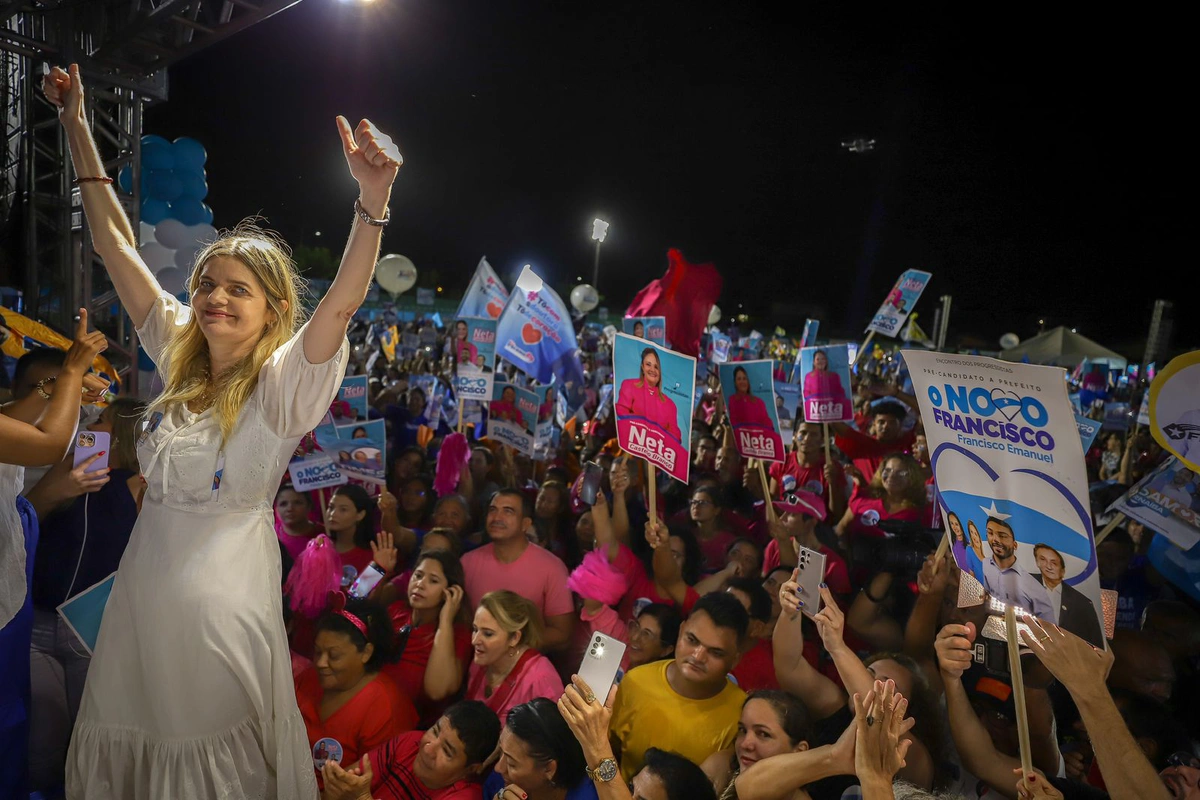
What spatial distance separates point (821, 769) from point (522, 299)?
14.5ft

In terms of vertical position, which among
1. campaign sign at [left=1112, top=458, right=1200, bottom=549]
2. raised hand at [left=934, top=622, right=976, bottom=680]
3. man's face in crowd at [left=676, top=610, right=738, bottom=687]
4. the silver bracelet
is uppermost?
the silver bracelet

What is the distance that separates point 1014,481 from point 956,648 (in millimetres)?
621

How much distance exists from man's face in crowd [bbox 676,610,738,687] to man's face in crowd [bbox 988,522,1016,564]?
1.02m

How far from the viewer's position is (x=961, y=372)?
2.07 meters

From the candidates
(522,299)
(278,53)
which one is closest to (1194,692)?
(522,299)

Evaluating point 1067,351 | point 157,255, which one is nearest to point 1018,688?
point 157,255

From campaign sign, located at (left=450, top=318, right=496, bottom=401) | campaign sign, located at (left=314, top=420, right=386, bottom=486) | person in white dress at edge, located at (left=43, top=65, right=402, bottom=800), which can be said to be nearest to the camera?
person in white dress at edge, located at (left=43, top=65, right=402, bottom=800)

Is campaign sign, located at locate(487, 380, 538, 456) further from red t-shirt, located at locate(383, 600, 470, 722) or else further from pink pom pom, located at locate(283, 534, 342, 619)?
red t-shirt, located at locate(383, 600, 470, 722)

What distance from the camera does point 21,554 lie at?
209 centimetres

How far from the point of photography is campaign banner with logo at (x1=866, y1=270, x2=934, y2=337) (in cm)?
871

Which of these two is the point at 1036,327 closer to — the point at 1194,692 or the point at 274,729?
the point at 1194,692

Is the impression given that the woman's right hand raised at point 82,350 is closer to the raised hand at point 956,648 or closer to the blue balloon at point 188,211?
the raised hand at point 956,648

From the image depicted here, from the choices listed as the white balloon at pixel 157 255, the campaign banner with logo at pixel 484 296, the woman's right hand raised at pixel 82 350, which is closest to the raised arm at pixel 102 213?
the woman's right hand raised at pixel 82 350

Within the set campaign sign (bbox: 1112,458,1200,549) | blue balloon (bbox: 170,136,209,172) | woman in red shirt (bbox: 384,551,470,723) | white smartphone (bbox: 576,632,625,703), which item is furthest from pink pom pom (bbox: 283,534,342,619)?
blue balloon (bbox: 170,136,209,172)
